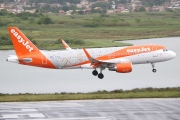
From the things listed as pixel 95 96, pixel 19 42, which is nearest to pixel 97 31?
pixel 19 42

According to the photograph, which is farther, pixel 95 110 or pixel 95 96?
pixel 95 96

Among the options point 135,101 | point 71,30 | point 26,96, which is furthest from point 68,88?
point 71,30

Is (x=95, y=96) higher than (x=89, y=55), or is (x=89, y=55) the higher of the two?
(x=89, y=55)

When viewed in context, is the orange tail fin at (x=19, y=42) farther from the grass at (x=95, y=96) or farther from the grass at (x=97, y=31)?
the grass at (x=97, y=31)

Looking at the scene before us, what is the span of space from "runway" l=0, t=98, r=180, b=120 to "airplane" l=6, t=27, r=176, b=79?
18.0 metres

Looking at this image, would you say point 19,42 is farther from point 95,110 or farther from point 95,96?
point 95,110

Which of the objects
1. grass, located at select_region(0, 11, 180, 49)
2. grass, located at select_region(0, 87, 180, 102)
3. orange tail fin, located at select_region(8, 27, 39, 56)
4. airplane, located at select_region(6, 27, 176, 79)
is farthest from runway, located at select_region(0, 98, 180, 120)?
grass, located at select_region(0, 11, 180, 49)

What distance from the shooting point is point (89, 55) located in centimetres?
6981

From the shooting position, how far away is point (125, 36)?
436 feet

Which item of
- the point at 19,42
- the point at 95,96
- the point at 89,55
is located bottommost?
the point at 95,96

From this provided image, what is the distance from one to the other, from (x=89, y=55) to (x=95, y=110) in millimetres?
21965

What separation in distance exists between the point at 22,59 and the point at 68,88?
20.1ft

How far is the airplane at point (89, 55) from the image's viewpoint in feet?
233

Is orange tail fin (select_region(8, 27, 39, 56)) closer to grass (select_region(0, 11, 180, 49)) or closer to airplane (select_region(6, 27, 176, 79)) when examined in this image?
airplane (select_region(6, 27, 176, 79))
